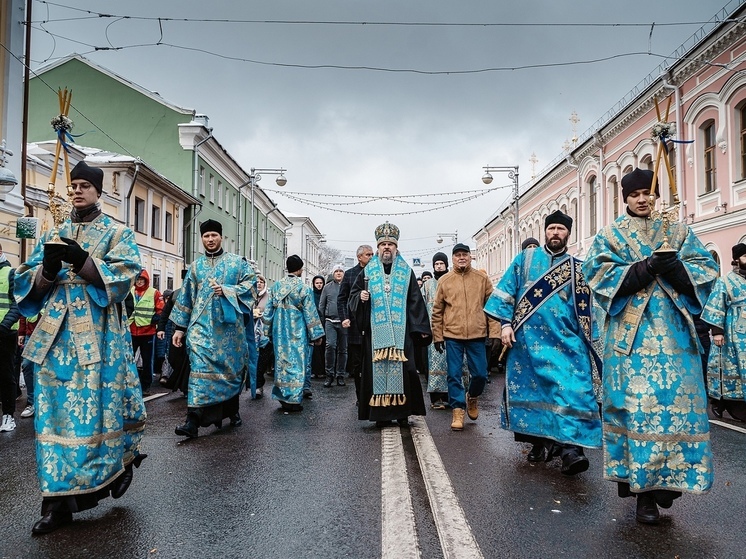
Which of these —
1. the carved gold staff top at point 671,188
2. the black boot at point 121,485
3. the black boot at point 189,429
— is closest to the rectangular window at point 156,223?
the black boot at point 189,429

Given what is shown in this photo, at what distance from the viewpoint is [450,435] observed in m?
6.34

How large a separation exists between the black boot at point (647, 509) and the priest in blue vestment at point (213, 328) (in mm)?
4079

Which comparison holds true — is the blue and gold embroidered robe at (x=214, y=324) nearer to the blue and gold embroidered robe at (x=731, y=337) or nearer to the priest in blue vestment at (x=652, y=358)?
the priest in blue vestment at (x=652, y=358)

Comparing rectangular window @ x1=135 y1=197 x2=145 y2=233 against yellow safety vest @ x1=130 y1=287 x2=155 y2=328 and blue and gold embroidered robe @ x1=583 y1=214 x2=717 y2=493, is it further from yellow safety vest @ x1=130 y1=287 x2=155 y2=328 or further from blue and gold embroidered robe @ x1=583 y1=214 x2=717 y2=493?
blue and gold embroidered robe @ x1=583 y1=214 x2=717 y2=493

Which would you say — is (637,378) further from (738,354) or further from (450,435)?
(738,354)

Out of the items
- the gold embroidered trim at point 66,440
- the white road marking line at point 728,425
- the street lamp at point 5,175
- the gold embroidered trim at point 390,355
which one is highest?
the street lamp at point 5,175

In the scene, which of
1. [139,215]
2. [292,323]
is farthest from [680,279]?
[139,215]

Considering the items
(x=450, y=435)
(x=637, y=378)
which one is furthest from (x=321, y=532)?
(x=450, y=435)

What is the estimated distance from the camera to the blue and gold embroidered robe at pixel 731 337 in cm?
728

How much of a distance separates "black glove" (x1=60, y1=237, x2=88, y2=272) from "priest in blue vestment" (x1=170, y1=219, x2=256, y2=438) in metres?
2.60

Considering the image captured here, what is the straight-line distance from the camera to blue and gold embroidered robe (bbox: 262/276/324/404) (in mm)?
8758

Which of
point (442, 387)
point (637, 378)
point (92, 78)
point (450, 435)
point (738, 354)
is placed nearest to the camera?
point (637, 378)

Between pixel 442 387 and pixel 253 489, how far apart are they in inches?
195

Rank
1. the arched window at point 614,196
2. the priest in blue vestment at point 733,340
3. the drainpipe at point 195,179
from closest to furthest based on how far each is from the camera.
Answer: the priest in blue vestment at point 733,340 → the arched window at point 614,196 → the drainpipe at point 195,179
